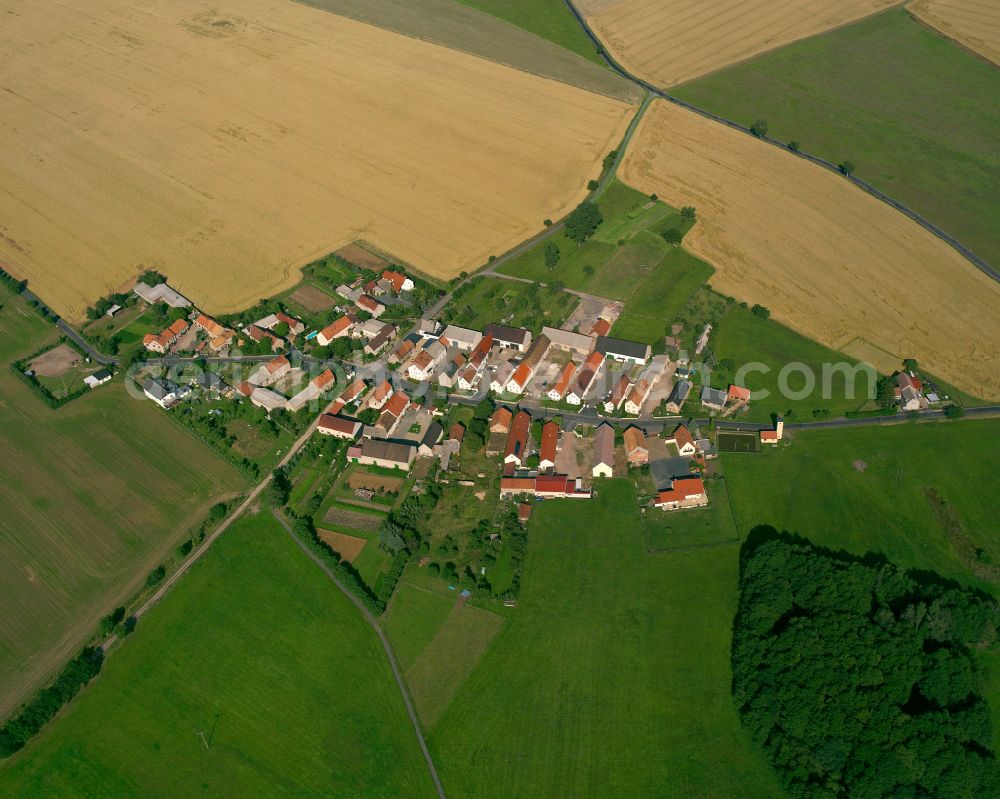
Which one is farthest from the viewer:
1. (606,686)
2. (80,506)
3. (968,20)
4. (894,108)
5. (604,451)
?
(968,20)

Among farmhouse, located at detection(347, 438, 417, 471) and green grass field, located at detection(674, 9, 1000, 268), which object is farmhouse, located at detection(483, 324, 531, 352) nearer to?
farmhouse, located at detection(347, 438, 417, 471)

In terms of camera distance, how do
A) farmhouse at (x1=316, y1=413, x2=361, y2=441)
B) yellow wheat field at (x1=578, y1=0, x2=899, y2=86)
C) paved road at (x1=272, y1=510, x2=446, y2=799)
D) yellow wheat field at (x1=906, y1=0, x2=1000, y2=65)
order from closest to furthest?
1. paved road at (x1=272, y1=510, x2=446, y2=799)
2. farmhouse at (x1=316, y1=413, x2=361, y2=441)
3. yellow wheat field at (x1=906, y1=0, x2=1000, y2=65)
4. yellow wheat field at (x1=578, y1=0, x2=899, y2=86)

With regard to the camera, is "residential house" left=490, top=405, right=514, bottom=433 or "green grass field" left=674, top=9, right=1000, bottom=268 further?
"green grass field" left=674, top=9, right=1000, bottom=268

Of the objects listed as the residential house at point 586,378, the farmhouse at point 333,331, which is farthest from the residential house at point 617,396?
the farmhouse at point 333,331

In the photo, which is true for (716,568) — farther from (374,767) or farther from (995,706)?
(374,767)

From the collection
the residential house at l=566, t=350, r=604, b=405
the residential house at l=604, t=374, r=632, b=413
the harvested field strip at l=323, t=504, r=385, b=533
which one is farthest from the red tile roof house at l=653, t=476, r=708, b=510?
the harvested field strip at l=323, t=504, r=385, b=533

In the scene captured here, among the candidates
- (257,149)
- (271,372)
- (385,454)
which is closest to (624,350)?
(385,454)

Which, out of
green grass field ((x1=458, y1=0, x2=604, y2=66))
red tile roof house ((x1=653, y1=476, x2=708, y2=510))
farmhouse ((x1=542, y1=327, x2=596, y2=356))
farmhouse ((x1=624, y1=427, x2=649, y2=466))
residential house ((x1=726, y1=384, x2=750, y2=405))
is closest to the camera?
red tile roof house ((x1=653, y1=476, x2=708, y2=510))

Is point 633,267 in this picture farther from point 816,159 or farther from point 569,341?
point 816,159

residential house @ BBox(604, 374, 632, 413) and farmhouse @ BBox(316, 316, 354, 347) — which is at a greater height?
residential house @ BBox(604, 374, 632, 413)
